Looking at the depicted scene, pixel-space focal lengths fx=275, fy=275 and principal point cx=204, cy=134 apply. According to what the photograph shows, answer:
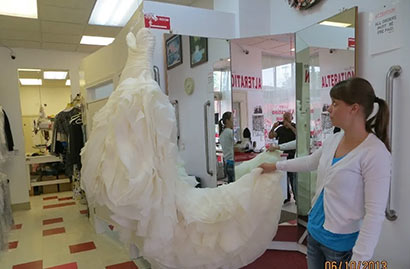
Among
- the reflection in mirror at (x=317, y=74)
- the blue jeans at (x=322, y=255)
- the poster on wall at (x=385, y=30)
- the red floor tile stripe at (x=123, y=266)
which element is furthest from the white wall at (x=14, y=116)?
the poster on wall at (x=385, y=30)

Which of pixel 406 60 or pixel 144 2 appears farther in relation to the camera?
pixel 144 2

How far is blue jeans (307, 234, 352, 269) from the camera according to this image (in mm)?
1262

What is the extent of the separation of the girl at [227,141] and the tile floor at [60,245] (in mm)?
1298

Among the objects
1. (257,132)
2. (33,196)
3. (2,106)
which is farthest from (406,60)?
(33,196)

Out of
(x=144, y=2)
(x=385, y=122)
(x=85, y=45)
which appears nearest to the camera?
(x=385, y=122)

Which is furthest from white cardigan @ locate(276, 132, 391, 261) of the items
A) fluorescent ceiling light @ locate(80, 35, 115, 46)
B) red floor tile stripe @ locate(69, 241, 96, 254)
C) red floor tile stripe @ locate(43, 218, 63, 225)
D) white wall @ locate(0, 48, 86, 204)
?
white wall @ locate(0, 48, 86, 204)

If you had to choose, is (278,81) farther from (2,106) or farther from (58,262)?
(2,106)

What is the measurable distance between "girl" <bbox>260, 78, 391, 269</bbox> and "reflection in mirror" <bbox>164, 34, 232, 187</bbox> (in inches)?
53.7

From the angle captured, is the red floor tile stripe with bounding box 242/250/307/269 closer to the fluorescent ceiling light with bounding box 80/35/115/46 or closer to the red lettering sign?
the red lettering sign

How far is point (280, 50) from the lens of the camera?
2.71 m

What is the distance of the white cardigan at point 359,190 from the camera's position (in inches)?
42.3

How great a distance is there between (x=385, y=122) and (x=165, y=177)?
3.80 feet

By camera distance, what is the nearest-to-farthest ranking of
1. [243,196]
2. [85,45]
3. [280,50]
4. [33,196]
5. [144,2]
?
[243,196]
[144,2]
[280,50]
[85,45]
[33,196]

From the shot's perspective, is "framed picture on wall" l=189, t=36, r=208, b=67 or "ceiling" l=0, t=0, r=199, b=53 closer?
"framed picture on wall" l=189, t=36, r=208, b=67
